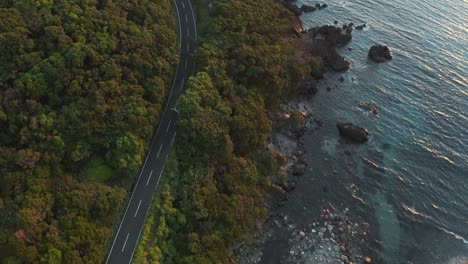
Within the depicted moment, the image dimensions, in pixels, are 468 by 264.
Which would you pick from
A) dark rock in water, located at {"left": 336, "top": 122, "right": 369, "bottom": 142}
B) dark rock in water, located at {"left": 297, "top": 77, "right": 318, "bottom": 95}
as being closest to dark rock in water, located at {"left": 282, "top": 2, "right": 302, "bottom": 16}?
dark rock in water, located at {"left": 297, "top": 77, "right": 318, "bottom": 95}

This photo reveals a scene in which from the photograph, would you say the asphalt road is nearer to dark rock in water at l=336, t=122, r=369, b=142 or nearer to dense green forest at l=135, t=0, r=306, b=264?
dense green forest at l=135, t=0, r=306, b=264

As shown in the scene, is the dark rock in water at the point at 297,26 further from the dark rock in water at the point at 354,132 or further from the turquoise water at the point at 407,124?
the dark rock in water at the point at 354,132

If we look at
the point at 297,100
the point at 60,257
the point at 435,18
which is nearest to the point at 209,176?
the point at 60,257

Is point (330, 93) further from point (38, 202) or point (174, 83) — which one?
point (38, 202)

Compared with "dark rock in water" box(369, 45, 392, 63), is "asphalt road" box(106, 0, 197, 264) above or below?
below

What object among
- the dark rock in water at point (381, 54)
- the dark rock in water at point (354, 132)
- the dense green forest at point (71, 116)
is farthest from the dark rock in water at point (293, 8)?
the dense green forest at point (71, 116)

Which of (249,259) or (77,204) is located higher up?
(77,204)

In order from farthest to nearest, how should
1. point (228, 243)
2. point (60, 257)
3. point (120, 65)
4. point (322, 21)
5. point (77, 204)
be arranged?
point (322, 21), point (120, 65), point (228, 243), point (77, 204), point (60, 257)
